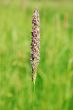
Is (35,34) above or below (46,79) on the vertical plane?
above

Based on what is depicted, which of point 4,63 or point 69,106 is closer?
point 69,106

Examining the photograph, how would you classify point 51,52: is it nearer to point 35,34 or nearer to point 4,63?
point 4,63

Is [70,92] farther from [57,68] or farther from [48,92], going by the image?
[57,68]

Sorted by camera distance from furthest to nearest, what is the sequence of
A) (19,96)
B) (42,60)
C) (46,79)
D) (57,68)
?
(42,60)
(57,68)
(46,79)
(19,96)

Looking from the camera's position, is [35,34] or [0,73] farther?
[0,73]

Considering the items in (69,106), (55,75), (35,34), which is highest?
(35,34)

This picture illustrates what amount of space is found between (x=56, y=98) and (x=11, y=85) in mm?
349

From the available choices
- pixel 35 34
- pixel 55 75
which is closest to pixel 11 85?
pixel 55 75

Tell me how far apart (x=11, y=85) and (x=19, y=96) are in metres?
0.21

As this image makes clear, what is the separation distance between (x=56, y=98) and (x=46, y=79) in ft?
0.58

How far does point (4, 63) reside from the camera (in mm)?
2678

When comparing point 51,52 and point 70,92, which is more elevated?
point 51,52

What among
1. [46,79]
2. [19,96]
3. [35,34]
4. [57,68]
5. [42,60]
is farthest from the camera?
[42,60]

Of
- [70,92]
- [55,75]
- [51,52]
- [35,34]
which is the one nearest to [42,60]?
[51,52]
